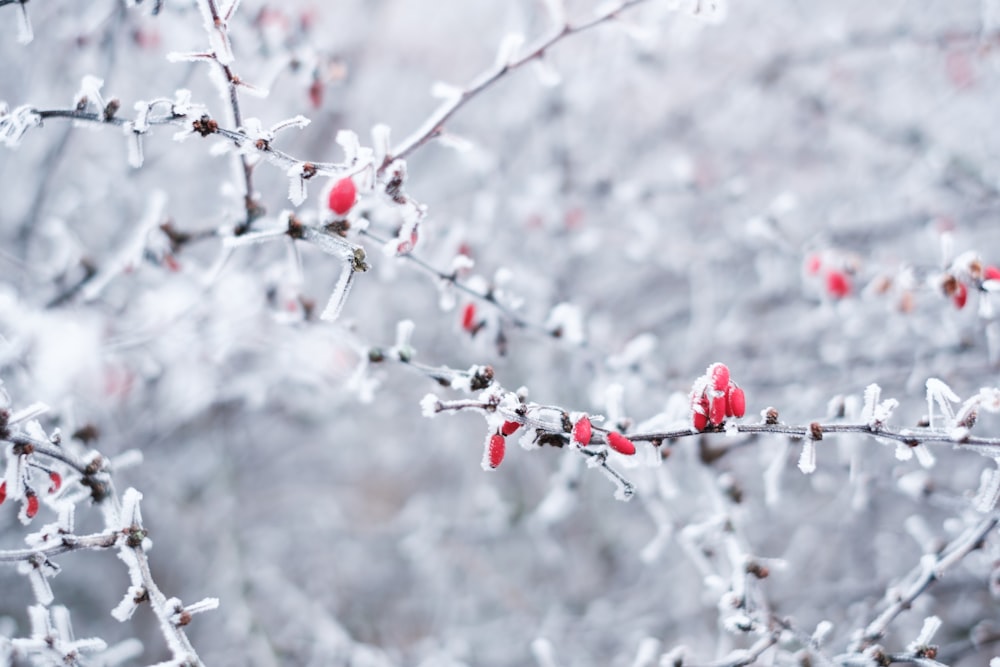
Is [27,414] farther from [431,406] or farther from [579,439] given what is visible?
[579,439]

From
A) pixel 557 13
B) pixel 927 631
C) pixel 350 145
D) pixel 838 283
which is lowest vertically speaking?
pixel 927 631

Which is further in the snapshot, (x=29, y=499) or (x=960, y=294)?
(x=960, y=294)

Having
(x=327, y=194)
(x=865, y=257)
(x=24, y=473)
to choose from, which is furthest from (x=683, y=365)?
(x=24, y=473)

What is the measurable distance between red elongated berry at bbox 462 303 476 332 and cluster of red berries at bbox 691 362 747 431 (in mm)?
810

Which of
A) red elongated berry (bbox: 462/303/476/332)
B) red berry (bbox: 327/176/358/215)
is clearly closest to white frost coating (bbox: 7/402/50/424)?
red berry (bbox: 327/176/358/215)

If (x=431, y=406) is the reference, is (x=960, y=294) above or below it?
above

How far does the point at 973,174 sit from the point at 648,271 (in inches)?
78.4

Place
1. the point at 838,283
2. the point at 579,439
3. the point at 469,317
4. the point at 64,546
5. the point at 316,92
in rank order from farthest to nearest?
the point at 838,283 → the point at 316,92 → the point at 469,317 → the point at 64,546 → the point at 579,439

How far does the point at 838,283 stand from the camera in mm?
2578

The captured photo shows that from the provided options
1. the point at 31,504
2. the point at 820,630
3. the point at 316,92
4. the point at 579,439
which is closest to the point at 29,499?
the point at 31,504

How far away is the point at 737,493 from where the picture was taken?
2.23 meters

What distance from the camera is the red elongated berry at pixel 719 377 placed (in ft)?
5.09

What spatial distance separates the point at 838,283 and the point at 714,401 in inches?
52.9

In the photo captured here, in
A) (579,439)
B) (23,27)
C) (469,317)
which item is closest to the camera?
(579,439)
